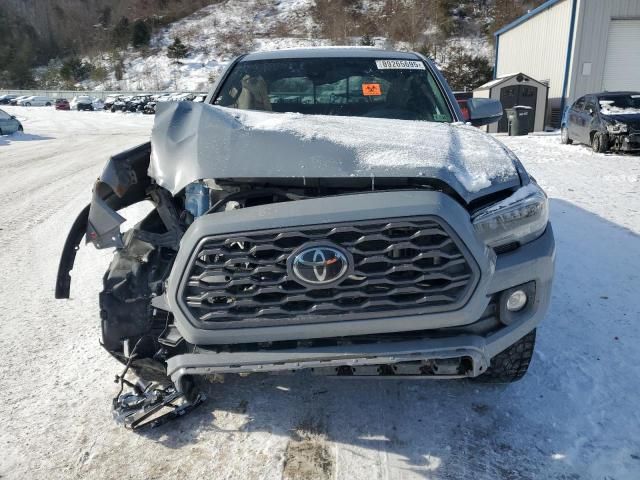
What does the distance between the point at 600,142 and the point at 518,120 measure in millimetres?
6549

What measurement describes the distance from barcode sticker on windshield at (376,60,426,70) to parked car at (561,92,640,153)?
30.1 feet

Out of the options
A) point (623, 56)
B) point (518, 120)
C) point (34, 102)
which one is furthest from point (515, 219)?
point (34, 102)

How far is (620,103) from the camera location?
1184 cm

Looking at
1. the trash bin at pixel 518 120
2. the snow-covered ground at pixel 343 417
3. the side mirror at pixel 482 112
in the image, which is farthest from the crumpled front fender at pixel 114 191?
the trash bin at pixel 518 120

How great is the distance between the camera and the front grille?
6.21ft

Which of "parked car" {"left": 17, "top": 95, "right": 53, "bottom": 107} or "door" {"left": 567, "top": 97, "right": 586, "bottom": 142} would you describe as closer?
"door" {"left": 567, "top": 97, "right": 586, "bottom": 142}

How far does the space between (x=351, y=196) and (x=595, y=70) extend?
2240 cm

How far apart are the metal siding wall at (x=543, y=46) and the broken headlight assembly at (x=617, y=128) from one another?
11.4 metres

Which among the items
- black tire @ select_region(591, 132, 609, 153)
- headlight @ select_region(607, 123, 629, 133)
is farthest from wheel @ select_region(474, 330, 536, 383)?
black tire @ select_region(591, 132, 609, 153)

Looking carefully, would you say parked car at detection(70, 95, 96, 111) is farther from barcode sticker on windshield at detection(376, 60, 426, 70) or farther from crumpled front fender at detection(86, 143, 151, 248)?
crumpled front fender at detection(86, 143, 151, 248)

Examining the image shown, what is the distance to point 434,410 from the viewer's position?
2.46m

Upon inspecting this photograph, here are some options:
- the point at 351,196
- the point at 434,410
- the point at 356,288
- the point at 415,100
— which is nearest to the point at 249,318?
the point at 356,288

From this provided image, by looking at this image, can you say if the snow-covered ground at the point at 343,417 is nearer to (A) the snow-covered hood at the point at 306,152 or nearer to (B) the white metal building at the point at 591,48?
(A) the snow-covered hood at the point at 306,152

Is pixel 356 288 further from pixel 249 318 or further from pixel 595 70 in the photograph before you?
pixel 595 70
